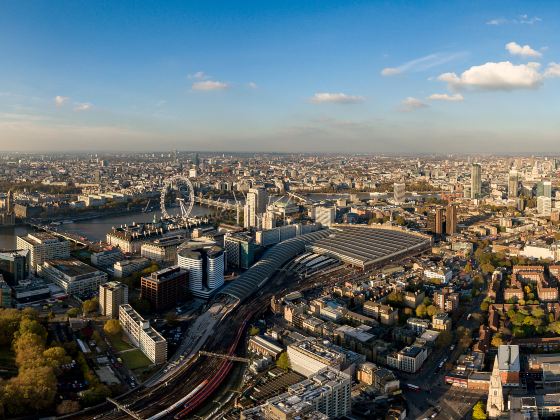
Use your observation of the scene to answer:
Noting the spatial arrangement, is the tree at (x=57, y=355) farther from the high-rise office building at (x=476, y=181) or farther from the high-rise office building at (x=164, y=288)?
the high-rise office building at (x=476, y=181)

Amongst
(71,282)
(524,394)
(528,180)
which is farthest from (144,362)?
(528,180)

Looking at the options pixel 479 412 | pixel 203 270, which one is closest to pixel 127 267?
pixel 203 270

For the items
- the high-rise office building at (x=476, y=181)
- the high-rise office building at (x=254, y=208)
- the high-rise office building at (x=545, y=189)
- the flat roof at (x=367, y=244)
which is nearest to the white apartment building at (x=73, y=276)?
the flat roof at (x=367, y=244)

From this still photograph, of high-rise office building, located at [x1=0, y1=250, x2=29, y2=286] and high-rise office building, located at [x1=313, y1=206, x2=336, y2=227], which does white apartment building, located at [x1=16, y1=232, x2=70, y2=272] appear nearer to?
high-rise office building, located at [x1=0, y1=250, x2=29, y2=286]

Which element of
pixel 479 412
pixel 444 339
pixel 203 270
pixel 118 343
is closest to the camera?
pixel 479 412

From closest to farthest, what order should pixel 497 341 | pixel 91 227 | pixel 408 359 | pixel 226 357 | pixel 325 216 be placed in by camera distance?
pixel 408 359, pixel 226 357, pixel 497 341, pixel 325 216, pixel 91 227

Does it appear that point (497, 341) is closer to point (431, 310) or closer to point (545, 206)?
point (431, 310)

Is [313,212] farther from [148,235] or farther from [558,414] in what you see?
[558,414]
